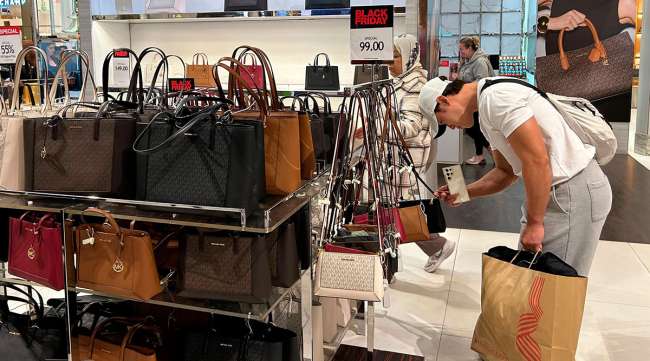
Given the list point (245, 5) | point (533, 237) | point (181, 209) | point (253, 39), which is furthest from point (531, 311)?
point (253, 39)

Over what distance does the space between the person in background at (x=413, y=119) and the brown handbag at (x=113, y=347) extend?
1781mm

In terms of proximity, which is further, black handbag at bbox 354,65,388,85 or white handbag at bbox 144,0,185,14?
white handbag at bbox 144,0,185,14

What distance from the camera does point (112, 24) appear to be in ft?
20.1

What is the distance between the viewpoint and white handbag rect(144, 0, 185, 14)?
5.86m

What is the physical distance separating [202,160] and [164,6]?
4.46 meters

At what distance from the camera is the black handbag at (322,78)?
16.2 ft

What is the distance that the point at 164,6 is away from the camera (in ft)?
19.3

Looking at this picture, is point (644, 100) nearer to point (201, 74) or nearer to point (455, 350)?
point (201, 74)

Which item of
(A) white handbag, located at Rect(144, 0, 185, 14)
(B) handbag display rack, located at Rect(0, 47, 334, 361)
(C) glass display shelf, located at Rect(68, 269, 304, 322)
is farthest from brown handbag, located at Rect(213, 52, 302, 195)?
(A) white handbag, located at Rect(144, 0, 185, 14)

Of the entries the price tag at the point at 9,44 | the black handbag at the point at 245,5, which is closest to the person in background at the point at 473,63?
the black handbag at the point at 245,5

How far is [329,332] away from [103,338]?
931mm

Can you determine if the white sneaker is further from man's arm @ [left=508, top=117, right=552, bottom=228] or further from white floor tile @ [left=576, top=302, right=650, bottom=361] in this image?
man's arm @ [left=508, top=117, right=552, bottom=228]

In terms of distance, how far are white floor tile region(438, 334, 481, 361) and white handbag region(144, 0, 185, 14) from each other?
4078mm

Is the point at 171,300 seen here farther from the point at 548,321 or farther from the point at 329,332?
the point at 548,321
